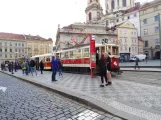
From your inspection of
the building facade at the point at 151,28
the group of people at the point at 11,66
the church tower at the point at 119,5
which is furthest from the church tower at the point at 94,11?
the group of people at the point at 11,66

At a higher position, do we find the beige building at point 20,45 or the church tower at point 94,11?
the church tower at point 94,11

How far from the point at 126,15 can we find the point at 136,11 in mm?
5822

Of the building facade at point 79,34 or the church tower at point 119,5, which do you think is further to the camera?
the church tower at point 119,5

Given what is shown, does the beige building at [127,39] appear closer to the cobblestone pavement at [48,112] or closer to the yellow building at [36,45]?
the yellow building at [36,45]

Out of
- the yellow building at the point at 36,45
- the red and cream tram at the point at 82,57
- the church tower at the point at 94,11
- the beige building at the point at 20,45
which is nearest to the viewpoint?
the red and cream tram at the point at 82,57

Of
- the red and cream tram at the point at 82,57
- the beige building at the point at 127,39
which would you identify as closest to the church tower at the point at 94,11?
the beige building at the point at 127,39

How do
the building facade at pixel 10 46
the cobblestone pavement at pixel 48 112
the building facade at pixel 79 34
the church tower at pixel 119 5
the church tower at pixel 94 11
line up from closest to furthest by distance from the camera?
the cobblestone pavement at pixel 48 112
the building facade at pixel 79 34
the church tower at pixel 94 11
the church tower at pixel 119 5
the building facade at pixel 10 46

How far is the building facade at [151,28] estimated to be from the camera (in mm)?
57562

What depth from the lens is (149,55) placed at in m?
61.4

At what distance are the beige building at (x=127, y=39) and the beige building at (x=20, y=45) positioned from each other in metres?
44.1

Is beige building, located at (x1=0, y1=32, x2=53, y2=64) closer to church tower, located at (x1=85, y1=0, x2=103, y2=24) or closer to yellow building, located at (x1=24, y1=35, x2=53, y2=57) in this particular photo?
yellow building, located at (x1=24, y1=35, x2=53, y2=57)

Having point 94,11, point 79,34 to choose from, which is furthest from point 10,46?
point 79,34

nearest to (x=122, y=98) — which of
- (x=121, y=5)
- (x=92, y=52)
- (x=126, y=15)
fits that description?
(x=92, y=52)

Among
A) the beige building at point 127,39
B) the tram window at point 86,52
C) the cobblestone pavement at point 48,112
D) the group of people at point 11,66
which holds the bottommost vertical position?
the cobblestone pavement at point 48,112
